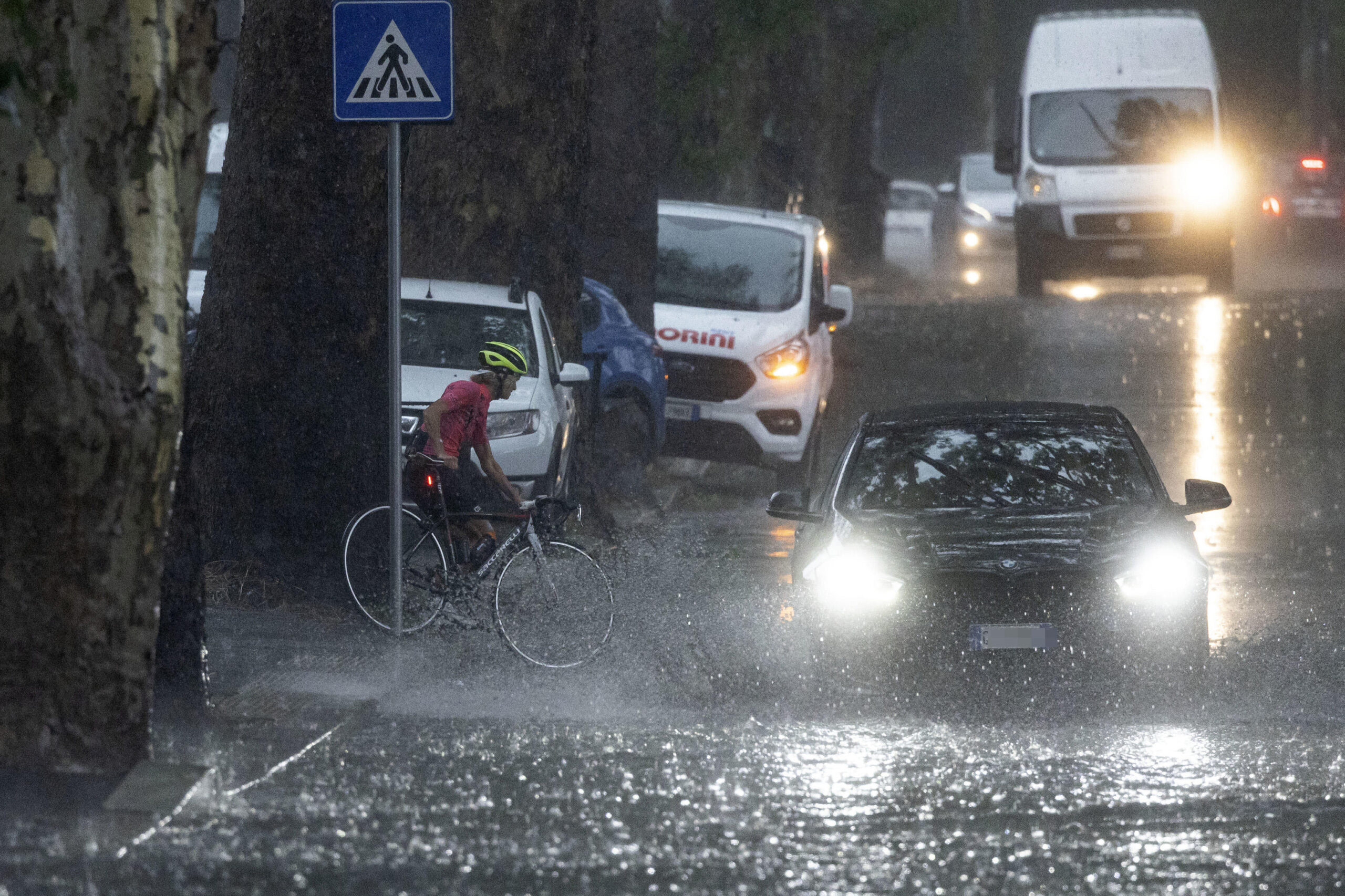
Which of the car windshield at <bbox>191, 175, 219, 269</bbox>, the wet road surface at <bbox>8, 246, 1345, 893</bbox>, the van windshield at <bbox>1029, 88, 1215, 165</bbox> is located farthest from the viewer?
the van windshield at <bbox>1029, 88, 1215, 165</bbox>

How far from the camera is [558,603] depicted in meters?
10.4

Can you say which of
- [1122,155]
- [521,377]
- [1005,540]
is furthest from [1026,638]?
[1122,155]

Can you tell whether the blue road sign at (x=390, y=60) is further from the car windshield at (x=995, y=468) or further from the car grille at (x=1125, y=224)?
the car grille at (x=1125, y=224)

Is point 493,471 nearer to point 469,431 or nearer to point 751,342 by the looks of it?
point 469,431

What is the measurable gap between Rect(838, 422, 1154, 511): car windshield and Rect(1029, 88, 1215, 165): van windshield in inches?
683

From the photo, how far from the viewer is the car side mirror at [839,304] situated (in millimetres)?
18125

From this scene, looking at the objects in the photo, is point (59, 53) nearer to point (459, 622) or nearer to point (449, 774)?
point (449, 774)

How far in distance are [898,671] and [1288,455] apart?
10234mm

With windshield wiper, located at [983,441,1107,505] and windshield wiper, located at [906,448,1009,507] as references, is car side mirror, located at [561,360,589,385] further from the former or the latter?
windshield wiper, located at [983,441,1107,505]

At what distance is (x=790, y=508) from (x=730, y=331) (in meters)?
7.18

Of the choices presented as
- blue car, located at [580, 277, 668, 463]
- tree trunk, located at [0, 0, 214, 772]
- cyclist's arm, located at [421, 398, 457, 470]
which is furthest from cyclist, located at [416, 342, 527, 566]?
blue car, located at [580, 277, 668, 463]

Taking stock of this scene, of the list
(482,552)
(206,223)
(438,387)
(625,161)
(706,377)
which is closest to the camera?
(482,552)

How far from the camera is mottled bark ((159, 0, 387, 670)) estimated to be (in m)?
10.9

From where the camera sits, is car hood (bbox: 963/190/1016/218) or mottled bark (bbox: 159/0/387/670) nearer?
mottled bark (bbox: 159/0/387/670)
